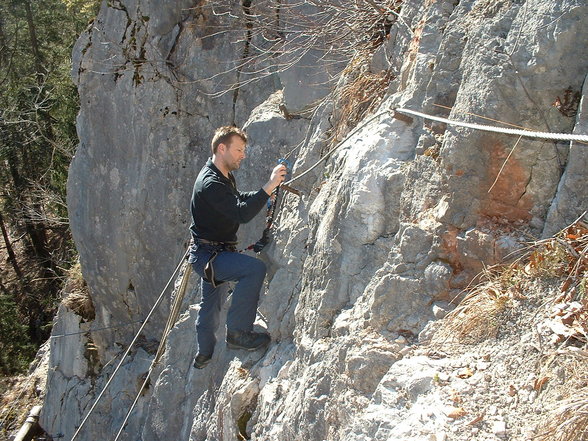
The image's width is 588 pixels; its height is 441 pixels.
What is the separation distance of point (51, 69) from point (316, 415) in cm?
1962

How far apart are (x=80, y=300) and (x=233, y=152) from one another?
6973 millimetres

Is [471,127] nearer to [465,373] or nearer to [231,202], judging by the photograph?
[465,373]

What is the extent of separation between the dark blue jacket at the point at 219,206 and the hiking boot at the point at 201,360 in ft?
3.82

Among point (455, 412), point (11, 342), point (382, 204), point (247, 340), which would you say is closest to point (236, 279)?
point (247, 340)

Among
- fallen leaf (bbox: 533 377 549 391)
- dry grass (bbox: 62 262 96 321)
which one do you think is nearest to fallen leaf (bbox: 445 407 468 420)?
fallen leaf (bbox: 533 377 549 391)

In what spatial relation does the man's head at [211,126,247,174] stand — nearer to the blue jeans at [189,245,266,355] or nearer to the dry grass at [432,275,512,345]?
the blue jeans at [189,245,266,355]

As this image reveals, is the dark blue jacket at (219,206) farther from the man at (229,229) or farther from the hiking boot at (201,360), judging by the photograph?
the hiking boot at (201,360)

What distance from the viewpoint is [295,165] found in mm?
6305

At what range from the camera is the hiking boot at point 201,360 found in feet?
20.1

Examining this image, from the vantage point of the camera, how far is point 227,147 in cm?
545

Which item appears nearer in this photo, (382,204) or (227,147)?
(382,204)

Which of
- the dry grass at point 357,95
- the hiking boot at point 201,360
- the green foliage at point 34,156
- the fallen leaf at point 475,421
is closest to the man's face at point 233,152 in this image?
the dry grass at point 357,95

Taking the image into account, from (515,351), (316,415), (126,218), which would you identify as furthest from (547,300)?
(126,218)

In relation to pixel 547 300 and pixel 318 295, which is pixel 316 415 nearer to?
pixel 318 295
